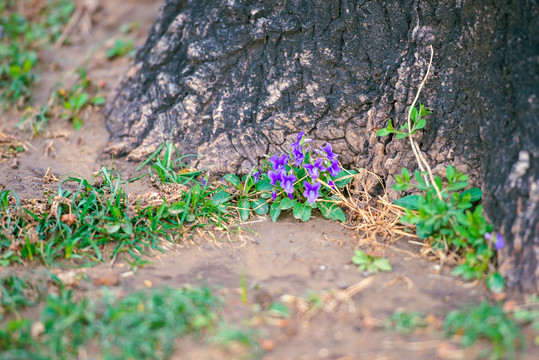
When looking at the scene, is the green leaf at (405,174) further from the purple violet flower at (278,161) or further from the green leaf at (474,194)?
the purple violet flower at (278,161)

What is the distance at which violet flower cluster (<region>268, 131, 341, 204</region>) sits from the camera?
119 inches

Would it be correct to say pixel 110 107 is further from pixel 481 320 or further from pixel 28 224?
pixel 481 320

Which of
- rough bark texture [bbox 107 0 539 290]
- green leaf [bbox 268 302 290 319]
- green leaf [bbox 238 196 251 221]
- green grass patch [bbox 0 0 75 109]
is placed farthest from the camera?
green grass patch [bbox 0 0 75 109]

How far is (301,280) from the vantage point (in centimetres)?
257

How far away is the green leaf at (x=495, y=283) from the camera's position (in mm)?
2361

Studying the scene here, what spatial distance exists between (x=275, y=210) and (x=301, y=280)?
2.12ft

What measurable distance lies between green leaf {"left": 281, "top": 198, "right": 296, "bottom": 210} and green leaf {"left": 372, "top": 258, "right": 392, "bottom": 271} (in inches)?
25.9

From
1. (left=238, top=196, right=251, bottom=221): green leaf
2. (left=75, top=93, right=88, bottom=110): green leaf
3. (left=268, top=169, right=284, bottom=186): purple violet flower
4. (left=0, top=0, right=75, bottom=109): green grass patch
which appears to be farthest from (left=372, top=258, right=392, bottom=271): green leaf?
(left=0, top=0, right=75, bottom=109): green grass patch

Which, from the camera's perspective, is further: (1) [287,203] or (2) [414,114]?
(1) [287,203]

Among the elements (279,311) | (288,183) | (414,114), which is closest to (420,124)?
(414,114)

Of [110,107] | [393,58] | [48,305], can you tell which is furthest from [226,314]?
[110,107]

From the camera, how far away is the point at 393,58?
9.98 feet

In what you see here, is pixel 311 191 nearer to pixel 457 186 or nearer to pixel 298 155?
pixel 298 155

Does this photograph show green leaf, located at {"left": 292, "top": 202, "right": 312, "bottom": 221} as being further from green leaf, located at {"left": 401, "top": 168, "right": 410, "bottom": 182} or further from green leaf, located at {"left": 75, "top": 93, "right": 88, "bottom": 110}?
green leaf, located at {"left": 75, "top": 93, "right": 88, "bottom": 110}
